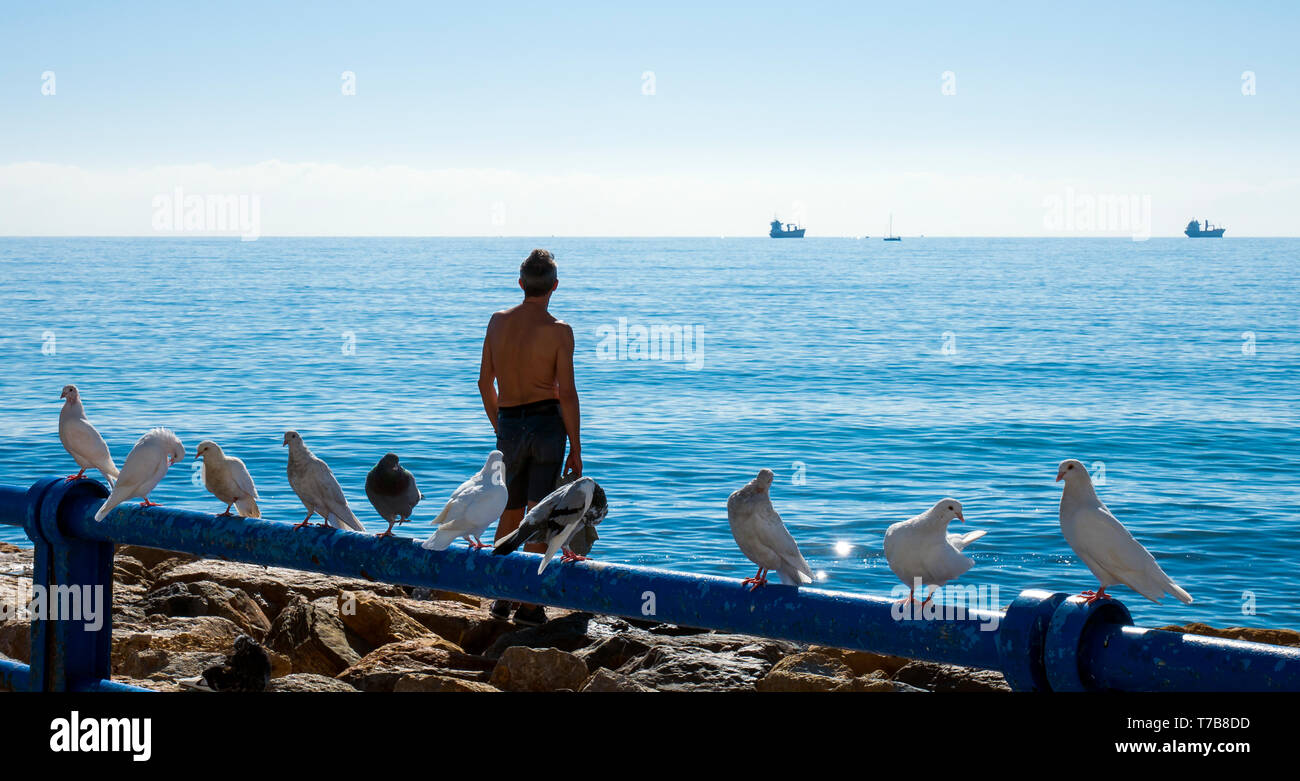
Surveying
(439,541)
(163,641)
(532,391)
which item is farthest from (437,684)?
(439,541)

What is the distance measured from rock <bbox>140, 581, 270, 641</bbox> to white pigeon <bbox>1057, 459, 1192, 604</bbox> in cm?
550

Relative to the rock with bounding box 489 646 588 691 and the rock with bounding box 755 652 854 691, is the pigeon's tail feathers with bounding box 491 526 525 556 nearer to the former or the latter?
the rock with bounding box 755 652 854 691

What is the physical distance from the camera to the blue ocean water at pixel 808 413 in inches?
579

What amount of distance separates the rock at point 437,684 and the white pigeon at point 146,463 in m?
1.61

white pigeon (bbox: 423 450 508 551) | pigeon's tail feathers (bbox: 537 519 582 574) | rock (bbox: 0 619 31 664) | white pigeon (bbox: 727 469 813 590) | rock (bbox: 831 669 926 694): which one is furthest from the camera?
rock (bbox: 0 619 31 664)

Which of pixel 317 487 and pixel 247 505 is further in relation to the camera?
pixel 247 505

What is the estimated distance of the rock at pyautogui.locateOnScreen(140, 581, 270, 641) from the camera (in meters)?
8.01

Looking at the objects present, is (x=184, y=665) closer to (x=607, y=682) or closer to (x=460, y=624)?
(x=460, y=624)

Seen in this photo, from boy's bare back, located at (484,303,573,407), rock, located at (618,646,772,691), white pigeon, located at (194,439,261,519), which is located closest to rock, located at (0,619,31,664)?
white pigeon, located at (194,439,261,519)

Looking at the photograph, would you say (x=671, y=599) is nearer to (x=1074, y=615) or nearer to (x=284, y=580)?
(x=1074, y=615)

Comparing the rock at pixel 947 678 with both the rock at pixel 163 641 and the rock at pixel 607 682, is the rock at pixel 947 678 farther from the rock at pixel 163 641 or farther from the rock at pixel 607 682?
the rock at pixel 163 641

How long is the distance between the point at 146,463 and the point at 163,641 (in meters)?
2.68

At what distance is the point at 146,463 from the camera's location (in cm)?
453
